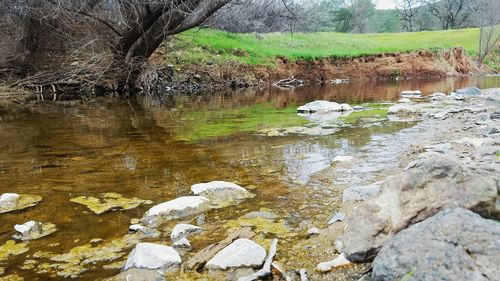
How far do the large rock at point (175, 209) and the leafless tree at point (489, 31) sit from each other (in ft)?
116

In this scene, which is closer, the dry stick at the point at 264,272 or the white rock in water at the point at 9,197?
the dry stick at the point at 264,272

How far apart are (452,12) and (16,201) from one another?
62408mm

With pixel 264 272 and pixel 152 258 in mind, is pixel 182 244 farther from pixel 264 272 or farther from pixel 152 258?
pixel 264 272

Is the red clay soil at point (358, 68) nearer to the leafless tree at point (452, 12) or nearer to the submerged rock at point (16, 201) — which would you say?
the submerged rock at point (16, 201)

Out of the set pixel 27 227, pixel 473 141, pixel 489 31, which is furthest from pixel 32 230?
pixel 489 31

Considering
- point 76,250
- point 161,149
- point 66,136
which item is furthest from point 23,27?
point 76,250

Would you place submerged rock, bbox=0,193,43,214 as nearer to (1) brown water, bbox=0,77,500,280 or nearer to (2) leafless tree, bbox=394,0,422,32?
(1) brown water, bbox=0,77,500,280

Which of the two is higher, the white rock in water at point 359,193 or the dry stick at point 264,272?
the white rock in water at point 359,193

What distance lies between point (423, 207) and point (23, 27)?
54.0 feet

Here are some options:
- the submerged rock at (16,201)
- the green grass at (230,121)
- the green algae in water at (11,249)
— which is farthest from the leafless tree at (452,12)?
the green algae in water at (11,249)

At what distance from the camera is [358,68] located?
2644 centimetres

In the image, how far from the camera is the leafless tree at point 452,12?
54.8 m

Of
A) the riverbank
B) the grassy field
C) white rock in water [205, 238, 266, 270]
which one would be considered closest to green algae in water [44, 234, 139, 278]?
white rock in water [205, 238, 266, 270]

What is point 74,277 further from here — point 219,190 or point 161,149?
point 161,149
